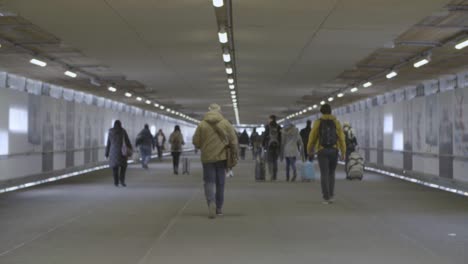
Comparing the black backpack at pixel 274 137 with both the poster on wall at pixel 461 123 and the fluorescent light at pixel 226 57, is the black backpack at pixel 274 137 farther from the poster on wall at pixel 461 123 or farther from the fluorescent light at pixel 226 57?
the poster on wall at pixel 461 123

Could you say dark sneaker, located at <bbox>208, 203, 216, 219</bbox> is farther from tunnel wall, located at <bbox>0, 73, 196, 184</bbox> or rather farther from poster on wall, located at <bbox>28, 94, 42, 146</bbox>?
poster on wall, located at <bbox>28, 94, 42, 146</bbox>

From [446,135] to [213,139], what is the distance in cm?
997

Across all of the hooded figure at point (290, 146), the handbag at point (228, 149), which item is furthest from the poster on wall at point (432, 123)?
the handbag at point (228, 149)

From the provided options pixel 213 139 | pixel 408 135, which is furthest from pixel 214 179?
pixel 408 135

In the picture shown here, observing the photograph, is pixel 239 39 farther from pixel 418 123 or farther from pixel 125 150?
pixel 418 123

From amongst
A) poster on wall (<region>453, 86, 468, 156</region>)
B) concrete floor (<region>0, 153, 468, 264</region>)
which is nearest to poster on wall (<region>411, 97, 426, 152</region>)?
poster on wall (<region>453, 86, 468, 156</region>)

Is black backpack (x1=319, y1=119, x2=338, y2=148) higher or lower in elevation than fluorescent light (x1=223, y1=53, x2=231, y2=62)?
lower

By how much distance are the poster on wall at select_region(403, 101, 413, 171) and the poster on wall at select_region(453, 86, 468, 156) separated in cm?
494

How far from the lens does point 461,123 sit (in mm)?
17391

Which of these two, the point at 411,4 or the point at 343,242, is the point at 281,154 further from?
the point at 343,242

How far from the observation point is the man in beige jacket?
35.7ft

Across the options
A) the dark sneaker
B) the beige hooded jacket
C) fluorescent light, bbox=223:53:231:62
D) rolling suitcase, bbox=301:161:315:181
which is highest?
fluorescent light, bbox=223:53:231:62

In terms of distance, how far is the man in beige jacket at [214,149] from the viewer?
10.9 meters

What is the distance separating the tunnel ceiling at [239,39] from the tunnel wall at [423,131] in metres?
1.03
